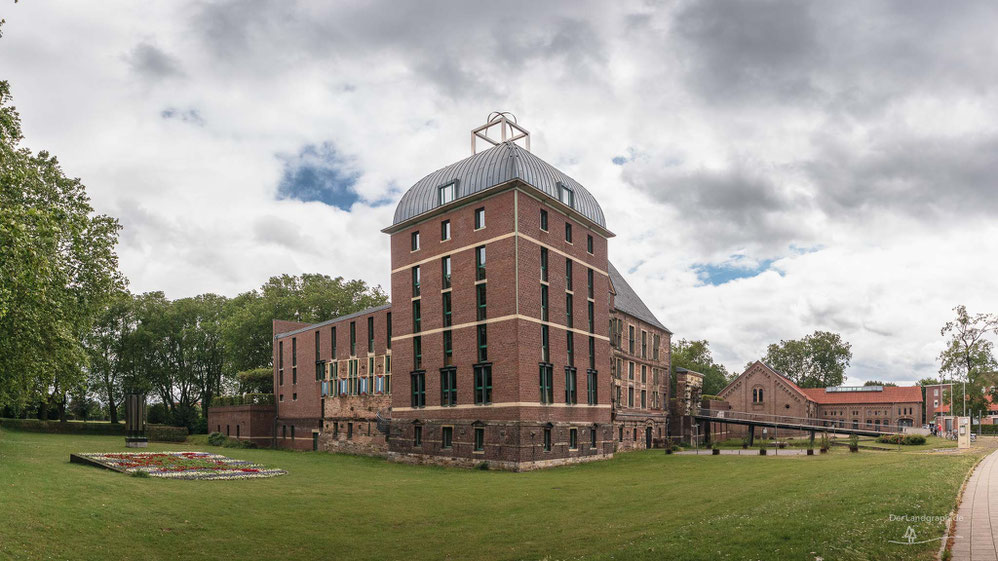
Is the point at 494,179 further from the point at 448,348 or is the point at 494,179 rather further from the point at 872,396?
the point at 872,396

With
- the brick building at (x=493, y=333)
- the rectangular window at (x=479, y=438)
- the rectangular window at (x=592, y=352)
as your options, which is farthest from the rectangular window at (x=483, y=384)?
the rectangular window at (x=592, y=352)

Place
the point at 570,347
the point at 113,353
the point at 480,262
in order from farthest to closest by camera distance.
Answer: the point at 113,353 → the point at 570,347 → the point at 480,262

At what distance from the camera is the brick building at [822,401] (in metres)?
82.5

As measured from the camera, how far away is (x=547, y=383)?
42781 millimetres

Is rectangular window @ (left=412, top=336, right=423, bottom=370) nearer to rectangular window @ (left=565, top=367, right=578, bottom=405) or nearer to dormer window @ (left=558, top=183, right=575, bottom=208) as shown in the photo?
rectangular window @ (left=565, top=367, right=578, bottom=405)

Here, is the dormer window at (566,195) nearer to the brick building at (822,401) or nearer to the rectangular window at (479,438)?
the rectangular window at (479,438)

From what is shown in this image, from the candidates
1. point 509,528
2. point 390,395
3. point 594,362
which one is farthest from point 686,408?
point 509,528

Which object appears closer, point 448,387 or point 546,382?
point 546,382

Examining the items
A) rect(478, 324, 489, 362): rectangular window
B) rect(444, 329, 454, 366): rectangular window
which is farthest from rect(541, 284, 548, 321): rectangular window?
rect(444, 329, 454, 366): rectangular window

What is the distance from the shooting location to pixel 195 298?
89188 mm

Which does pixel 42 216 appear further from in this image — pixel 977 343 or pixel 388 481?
pixel 977 343

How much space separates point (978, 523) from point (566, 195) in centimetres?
3536

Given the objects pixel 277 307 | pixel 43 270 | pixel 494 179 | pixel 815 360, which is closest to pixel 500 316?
pixel 494 179

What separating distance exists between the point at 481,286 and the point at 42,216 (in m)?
27.8
